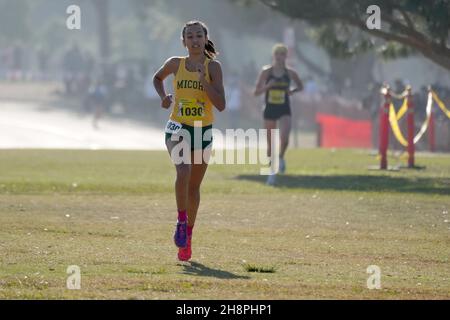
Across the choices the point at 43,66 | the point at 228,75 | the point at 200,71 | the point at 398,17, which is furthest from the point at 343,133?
the point at 43,66

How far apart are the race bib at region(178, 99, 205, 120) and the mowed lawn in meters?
1.28

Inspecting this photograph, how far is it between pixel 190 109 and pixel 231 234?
284cm

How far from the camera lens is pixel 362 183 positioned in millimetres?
22766

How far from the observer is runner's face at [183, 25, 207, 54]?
40.9ft

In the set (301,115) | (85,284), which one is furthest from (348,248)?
(301,115)

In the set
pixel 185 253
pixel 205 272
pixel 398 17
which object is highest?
pixel 398 17

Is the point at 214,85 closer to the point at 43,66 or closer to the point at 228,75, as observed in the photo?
the point at 228,75

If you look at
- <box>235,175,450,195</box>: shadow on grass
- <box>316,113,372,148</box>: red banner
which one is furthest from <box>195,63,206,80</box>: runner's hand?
<box>316,113,372,148</box>: red banner

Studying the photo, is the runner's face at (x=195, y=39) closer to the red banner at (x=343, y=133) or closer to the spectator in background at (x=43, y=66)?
the red banner at (x=343, y=133)

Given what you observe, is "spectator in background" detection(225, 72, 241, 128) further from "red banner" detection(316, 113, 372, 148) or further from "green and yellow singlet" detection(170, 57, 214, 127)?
"green and yellow singlet" detection(170, 57, 214, 127)

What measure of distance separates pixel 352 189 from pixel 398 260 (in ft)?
29.0

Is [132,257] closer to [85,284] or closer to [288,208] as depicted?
[85,284]

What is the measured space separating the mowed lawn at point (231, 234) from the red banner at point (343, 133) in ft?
50.1

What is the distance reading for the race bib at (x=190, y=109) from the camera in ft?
41.0
